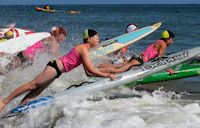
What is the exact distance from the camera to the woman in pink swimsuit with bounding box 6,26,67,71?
9.32 m

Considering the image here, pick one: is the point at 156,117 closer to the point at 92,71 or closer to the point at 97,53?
the point at 92,71

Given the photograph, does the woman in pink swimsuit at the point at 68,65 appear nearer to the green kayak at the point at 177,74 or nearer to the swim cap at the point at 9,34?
the green kayak at the point at 177,74

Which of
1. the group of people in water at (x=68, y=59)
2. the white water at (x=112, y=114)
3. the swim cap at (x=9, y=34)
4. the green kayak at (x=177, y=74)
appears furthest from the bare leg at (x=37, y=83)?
the swim cap at (x=9, y=34)

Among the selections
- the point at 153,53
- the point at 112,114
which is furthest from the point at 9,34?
the point at 112,114

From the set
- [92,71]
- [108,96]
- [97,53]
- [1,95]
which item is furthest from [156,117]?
[97,53]

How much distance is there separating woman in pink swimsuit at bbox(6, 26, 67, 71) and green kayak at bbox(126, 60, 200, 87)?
1.89m

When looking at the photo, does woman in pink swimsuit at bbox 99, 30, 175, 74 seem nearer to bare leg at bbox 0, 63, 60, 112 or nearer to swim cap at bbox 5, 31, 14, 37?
bare leg at bbox 0, 63, 60, 112

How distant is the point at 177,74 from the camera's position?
9.85 meters

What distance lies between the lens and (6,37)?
12.2 metres

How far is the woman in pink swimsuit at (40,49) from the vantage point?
9.32 meters

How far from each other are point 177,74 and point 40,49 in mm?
3242

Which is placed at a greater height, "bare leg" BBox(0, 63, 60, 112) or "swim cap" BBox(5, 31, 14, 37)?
"bare leg" BBox(0, 63, 60, 112)

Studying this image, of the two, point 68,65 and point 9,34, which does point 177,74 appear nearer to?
point 68,65

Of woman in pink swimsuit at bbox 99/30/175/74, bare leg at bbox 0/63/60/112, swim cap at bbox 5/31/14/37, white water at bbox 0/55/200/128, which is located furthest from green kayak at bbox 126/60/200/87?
swim cap at bbox 5/31/14/37
